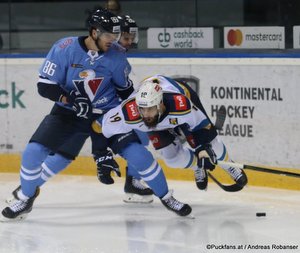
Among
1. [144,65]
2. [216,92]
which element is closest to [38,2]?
[144,65]

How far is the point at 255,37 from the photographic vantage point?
5969mm

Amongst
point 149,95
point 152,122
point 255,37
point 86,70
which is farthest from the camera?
point 255,37

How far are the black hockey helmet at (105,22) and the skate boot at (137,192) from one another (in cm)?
105

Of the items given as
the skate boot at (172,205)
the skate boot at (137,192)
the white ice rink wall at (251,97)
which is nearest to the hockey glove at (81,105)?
the skate boot at (172,205)

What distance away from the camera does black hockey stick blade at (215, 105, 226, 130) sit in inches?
207

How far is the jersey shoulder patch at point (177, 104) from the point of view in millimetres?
4695

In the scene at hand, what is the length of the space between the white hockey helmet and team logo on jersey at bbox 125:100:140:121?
121mm

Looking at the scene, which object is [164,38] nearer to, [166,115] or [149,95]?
[166,115]

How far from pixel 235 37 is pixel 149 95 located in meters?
1.62

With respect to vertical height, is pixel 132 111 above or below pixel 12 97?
above

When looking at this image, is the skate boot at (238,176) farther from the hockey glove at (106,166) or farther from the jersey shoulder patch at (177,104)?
the hockey glove at (106,166)

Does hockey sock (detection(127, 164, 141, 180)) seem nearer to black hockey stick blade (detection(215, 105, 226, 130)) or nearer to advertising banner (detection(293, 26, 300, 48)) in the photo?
black hockey stick blade (detection(215, 105, 226, 130))

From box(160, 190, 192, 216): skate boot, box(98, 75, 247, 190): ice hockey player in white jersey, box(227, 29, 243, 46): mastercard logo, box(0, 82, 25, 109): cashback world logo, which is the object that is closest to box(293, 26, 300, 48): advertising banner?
box(227, 29, 243, 46): mastercard logo

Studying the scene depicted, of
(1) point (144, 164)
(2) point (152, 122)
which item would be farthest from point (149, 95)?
(1) point (144, 164)
